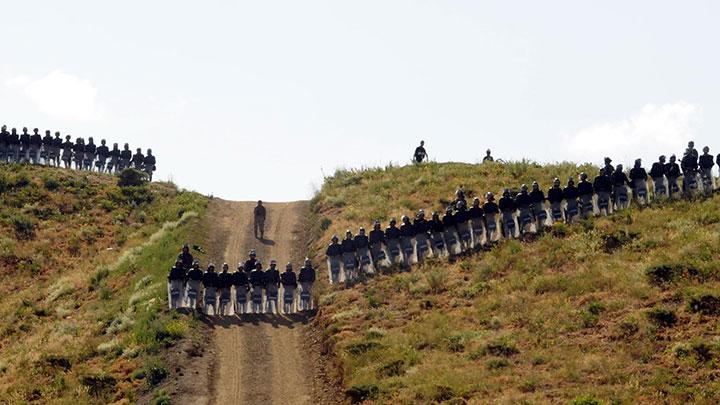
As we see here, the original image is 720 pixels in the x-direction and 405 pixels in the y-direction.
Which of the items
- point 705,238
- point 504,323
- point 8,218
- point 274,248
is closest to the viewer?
point 504,323

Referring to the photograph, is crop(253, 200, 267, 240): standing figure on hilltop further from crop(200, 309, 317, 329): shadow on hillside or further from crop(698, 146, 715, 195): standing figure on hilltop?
crop(698, 146, 715, 195): standing figure on hilltop

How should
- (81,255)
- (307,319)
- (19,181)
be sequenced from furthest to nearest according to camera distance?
(19,181), (81,255), (307,319)

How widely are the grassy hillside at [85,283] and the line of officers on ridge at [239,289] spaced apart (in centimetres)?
125

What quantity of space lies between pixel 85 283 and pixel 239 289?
11.1m

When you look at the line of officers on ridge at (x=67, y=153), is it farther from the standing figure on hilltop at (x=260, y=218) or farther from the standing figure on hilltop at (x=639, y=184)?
the standing figure on hilltop at (x=639, y=184)

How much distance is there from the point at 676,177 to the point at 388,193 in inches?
691

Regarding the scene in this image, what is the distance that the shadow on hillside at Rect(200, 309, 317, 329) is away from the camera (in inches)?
1468

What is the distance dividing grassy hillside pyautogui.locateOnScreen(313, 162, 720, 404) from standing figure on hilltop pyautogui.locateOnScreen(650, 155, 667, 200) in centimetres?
134

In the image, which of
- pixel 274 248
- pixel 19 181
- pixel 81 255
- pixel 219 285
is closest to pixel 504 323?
pixel 219 285

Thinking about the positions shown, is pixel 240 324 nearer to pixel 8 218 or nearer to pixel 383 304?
pixel 383 304

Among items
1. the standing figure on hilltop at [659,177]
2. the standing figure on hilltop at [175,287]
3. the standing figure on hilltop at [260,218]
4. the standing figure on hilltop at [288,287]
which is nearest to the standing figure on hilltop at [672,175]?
the standing figure on hilltop at [659,177]

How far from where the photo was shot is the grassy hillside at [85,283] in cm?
3319

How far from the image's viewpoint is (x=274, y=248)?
160 ft

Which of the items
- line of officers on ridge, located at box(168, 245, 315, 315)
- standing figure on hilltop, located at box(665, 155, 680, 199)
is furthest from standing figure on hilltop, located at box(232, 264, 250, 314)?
standing figure on hilltop, located at box(665, 155, 680, 199)
